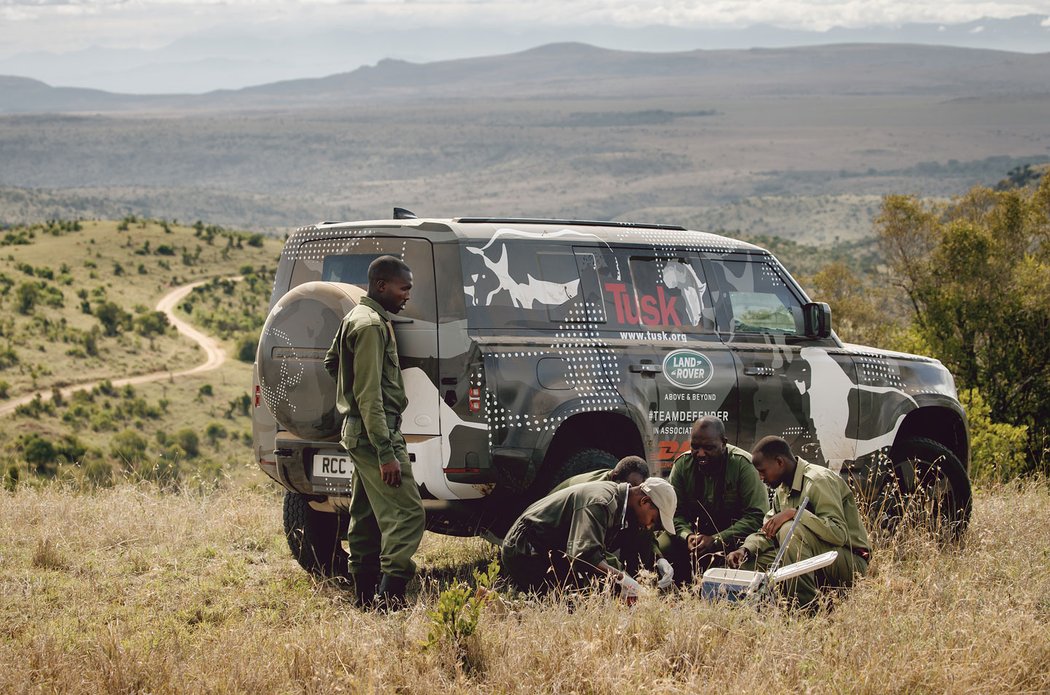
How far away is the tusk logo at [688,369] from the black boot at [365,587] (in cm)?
221

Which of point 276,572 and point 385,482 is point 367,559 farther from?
point 276,572

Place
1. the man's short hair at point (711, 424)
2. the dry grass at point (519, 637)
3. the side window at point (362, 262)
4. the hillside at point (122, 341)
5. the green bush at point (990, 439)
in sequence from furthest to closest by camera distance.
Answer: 1. the hillside at point (122, 341)
2. the green bush at point (990, 439)
3. the man's short hair at point (711, 424)
4. the side window at point (362, 262)
5. the dry grass at point (519, 637)

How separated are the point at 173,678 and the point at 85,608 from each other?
186cm

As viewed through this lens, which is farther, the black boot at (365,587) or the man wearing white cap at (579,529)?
the black boot at (365,587)

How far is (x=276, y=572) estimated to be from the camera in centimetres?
802

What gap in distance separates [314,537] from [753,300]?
3.39m

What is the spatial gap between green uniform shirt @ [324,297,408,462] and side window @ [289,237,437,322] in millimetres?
348

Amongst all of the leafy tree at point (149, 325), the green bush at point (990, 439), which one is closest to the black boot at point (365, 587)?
the green bush at point (990, 439)

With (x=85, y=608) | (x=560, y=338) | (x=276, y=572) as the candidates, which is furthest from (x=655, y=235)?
(x=85, y=608)

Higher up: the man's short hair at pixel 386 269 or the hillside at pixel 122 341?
the man's short hair at pixel 386 269

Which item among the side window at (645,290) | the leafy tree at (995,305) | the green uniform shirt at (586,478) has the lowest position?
the leafy tree at (995,305)

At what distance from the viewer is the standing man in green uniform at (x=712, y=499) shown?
7082mm

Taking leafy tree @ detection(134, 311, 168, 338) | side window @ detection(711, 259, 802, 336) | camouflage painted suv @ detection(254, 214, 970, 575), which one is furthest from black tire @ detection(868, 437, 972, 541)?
leafy tree @ detection(134, 311, 168, 338)

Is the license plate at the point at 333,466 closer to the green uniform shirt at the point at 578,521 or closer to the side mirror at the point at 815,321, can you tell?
the green uniform shirt at the point at 578,521
